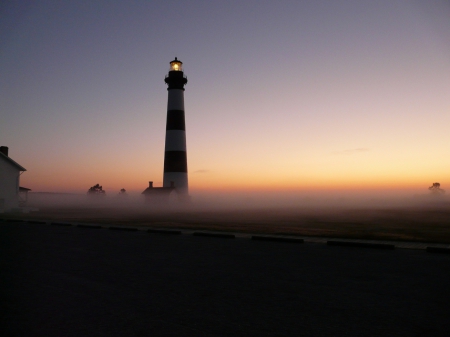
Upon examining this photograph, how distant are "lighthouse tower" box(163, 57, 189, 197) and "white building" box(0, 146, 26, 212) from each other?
15.2 meters

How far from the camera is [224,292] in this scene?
6.39 m

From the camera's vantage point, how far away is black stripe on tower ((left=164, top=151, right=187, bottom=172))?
41812 millimetres

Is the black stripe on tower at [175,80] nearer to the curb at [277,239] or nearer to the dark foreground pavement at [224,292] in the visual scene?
the curb at [277,239]

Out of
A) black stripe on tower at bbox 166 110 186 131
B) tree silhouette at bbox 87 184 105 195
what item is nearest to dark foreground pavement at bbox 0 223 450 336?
black stripe on tower at bbox 166 110 186 131

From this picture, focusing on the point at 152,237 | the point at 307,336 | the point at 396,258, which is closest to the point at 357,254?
the point at 396,258

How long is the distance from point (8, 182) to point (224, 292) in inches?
1389

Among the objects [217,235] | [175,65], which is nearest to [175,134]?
[175,65]

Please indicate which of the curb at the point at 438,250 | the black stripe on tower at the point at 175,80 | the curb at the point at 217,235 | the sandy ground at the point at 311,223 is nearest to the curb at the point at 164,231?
the curb at the point at 217,235

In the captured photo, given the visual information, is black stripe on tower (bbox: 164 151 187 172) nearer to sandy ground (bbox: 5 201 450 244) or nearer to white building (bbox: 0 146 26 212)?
sandy ground (bbox: 5 201 450 244)

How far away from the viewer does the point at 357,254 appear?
10.7 metres

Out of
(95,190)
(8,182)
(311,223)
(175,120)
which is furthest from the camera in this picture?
(95,190)

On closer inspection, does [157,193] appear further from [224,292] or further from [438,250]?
[224,292]

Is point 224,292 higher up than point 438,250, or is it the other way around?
point 438,250

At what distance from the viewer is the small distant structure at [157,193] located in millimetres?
42719
